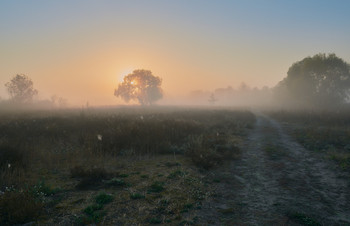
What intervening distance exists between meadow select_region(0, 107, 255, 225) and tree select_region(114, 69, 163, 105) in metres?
65.7

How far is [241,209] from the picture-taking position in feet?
16.7

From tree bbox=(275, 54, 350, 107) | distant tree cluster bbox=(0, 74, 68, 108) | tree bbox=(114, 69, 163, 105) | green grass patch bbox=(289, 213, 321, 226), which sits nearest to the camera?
green grass patch bbox=(289, 213, 321, 226)

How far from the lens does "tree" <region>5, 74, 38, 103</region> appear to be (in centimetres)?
6055

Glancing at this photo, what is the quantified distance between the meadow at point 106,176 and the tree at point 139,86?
215 feet

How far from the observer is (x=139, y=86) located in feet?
260

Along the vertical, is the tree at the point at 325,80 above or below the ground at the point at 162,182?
above

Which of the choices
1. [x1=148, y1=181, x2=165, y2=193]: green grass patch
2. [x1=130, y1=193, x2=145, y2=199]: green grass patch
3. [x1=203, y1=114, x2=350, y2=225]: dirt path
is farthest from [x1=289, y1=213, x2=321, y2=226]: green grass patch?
[x1=130, y1=193, x2=145, y2=199]: green grass patch

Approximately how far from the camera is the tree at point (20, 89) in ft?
199

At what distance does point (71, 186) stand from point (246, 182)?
5407 mm

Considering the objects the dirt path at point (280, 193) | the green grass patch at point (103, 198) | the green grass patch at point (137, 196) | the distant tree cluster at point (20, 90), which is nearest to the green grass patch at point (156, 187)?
the green grass patch at point (137, 196)

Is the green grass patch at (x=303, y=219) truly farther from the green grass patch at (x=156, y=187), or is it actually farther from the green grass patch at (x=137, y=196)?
the green grass patch at (x=137, y=196)

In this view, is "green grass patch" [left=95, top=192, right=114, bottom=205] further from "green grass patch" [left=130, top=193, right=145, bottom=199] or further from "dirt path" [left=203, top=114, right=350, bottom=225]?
"dirt path" [left=203, top=114, right=350, bottom=225]

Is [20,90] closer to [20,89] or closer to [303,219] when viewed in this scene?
[20,89]

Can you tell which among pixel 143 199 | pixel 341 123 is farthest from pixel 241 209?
pixel 341 123
